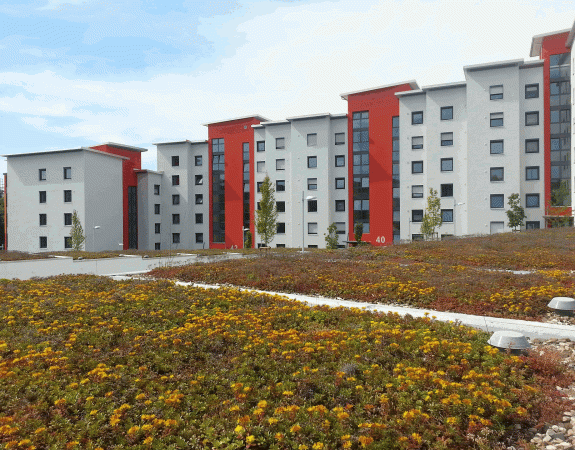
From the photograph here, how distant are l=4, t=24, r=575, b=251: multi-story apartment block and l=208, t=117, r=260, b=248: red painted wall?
0.51 ft

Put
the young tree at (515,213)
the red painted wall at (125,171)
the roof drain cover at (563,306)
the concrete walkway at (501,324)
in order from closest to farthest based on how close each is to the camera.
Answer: the concrete walkway at (501,324), the roof drain cover at (563,306), the young tree at (515,213), the red painted wall at (125,171)

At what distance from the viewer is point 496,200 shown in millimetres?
46906

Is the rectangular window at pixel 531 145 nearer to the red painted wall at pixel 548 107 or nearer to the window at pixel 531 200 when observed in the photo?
the red painted wall at pixel 548 107

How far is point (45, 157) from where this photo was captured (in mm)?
55312

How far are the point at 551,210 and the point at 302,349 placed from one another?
4537 cm

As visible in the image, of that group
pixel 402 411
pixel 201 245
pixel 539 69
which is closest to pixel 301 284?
pixel 402 411

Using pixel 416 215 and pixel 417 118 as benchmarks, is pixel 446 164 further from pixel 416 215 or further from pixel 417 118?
pixel 416 215

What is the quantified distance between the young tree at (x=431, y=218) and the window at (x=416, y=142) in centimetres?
627

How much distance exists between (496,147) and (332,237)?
814 inches

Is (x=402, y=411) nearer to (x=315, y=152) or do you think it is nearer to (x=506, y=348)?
(x=506, y=348)

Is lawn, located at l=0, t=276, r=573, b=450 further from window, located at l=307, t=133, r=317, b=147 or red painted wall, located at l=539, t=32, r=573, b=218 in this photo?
window, located at l=307, t=133, r=317, b=147

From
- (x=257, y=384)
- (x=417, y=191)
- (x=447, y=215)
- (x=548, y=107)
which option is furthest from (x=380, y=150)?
(x=257, y=384)

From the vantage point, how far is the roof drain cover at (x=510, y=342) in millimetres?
7598

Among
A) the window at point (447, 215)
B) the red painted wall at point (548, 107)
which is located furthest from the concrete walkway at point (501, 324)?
the red painted wall at point (548, 107)
